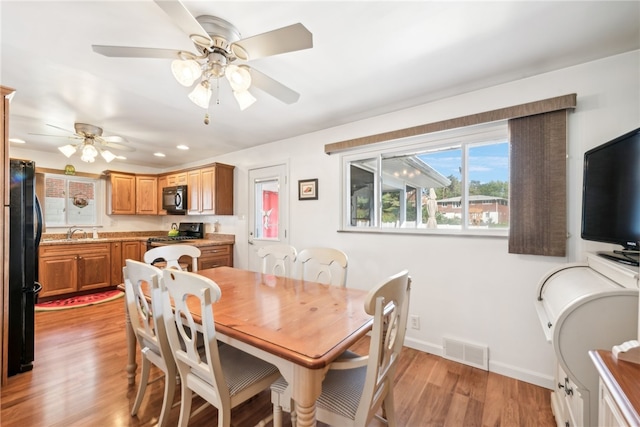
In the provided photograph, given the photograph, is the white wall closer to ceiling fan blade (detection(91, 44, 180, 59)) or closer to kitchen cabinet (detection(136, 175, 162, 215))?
ceiling fan blade (detection(91, 44, 180, 59))

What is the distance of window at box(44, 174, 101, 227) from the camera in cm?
443

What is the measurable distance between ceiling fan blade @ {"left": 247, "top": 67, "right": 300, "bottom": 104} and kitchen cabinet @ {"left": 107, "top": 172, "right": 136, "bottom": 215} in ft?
15.0

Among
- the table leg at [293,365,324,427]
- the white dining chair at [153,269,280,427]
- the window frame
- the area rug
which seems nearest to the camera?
the table leg at [293,365,324,427]

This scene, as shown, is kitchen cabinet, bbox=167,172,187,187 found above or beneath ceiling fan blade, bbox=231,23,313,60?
beneath

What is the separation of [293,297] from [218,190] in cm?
291

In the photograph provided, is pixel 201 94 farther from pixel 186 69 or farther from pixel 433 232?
pixel 433 232

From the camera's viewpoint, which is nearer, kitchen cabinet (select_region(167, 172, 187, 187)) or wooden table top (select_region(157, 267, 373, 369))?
wooden table top (select_region(157, 267, 373, 369))

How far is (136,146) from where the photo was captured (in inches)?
154

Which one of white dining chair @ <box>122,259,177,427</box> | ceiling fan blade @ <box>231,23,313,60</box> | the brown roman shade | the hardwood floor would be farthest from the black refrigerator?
the brown roman shade

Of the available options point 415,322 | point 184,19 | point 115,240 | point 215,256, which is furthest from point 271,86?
point 115,240

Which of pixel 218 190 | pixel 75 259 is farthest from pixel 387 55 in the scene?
pixel 75 259

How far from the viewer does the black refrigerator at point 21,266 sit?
2.03 m

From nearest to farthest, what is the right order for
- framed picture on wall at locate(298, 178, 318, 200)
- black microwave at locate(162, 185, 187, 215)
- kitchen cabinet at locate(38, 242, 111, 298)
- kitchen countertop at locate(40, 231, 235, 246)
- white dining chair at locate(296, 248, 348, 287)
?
white dining chair at locate(296, 248, 348, 287) < framed picture on wall at locate(298, 178, 318, 200) < kitchen cabinet at locate(38, 242, 111, 298) < kitchen countertop at locate(40, 231, 235, 246) < black microwave at locate(162, 185, 187, 215)

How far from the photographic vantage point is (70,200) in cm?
466
